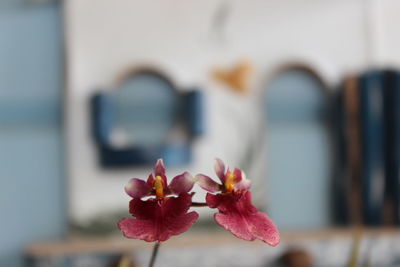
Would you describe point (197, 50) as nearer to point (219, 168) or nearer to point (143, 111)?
point (143, 111)

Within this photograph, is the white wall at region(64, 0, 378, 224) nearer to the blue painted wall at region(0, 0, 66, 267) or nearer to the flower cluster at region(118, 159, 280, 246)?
the blue painted wall at region(0, 0, 66, 267)

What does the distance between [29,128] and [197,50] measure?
14.4 inches

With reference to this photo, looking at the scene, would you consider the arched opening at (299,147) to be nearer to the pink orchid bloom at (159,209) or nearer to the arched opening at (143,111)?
the arched opening at (143,111)

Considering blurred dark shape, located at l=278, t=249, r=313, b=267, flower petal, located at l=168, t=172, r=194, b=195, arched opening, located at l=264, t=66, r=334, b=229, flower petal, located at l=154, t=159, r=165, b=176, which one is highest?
flower petal, located at l=154, t=159, r=165, b=176

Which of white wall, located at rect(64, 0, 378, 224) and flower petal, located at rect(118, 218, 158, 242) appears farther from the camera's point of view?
white wall, located at rect(64, 0, 378, 224)

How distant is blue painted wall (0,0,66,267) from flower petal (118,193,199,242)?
2.45 feet

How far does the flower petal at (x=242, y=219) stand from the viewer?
0.22 meters

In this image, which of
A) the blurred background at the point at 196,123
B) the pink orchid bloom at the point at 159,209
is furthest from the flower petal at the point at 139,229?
the blurred background at the point at 196,123

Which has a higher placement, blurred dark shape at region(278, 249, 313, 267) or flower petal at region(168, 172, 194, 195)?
flower petal at region(168, 172, 194, 195)

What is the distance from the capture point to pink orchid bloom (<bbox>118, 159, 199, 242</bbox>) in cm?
21

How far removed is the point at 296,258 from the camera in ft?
2.93

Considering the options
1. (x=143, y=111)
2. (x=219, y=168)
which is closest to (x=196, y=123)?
(x=143, y=111)

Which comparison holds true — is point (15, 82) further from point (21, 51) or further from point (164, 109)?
point (164, 109)

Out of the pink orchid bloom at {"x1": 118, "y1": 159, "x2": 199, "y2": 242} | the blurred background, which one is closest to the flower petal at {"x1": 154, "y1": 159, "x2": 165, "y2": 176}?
the pink orchid bloom at {"x1": 118, "y1": 159, "x2": 199, "y2": 242}
